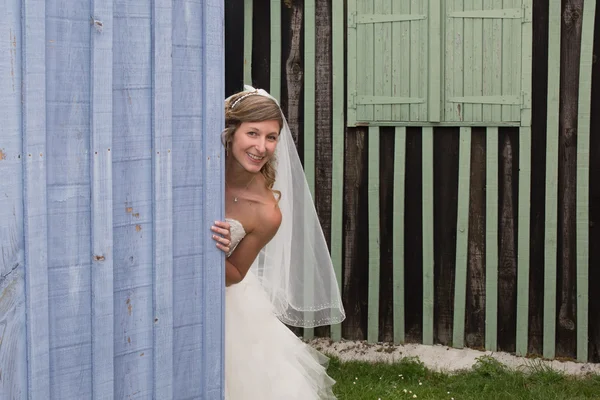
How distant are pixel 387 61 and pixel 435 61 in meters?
0.33

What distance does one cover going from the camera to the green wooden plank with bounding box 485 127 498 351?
6574 millimetres

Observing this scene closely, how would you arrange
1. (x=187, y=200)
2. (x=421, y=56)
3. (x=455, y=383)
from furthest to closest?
1. (x=421, y=56)
2. (x=455, y=383)
3. (x=187, y=200)

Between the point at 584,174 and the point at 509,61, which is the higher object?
the point at 509,61

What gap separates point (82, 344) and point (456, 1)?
4241mm

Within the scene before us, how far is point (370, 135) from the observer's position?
6.74 metres

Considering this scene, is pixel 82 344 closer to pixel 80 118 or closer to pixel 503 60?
pixel 80 118

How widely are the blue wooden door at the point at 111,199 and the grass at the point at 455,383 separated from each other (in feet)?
9.23

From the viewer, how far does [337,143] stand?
22.3ft

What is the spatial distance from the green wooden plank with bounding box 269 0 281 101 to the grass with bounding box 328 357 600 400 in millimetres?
1903

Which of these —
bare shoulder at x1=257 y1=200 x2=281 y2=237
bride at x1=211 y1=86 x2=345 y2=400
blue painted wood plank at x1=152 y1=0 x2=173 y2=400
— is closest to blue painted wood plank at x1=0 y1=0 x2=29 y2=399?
blue painted wood plank at x1=152 y1=0 x2=173 y2=400

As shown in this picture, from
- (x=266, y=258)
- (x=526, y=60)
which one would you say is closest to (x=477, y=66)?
(x=526, y=60)

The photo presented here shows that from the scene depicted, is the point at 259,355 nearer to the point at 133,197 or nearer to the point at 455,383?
the point at 133,197

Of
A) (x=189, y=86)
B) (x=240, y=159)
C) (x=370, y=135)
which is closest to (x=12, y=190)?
(x=189, y=86)

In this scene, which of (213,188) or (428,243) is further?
(428,243)
